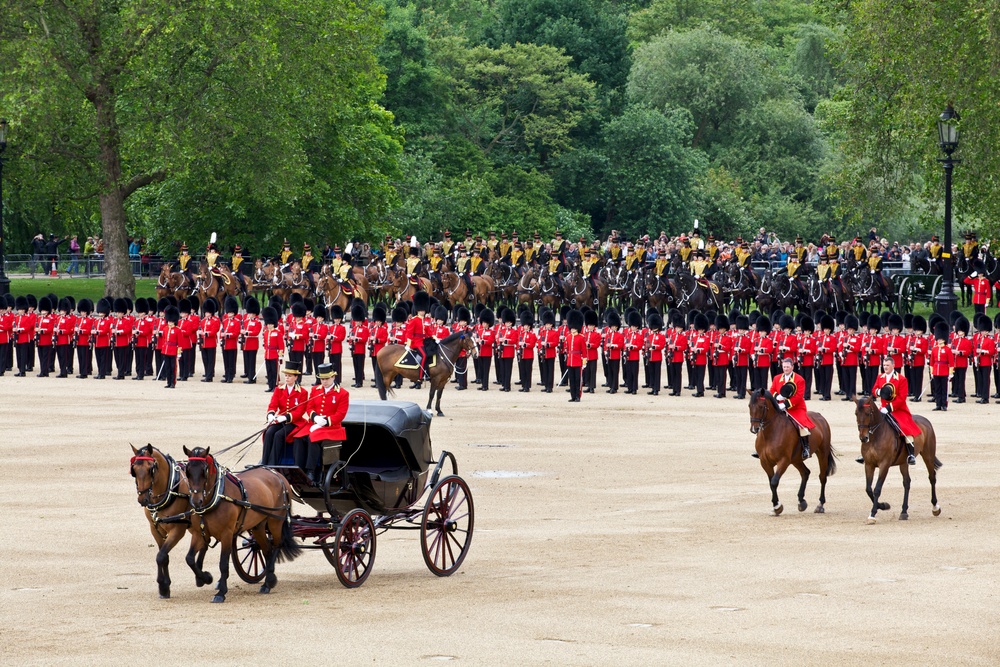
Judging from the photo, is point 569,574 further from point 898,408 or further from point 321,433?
point 898,408

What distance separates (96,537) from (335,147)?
34242 millimetres

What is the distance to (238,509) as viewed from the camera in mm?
11000

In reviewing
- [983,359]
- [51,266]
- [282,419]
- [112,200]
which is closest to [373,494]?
[282,419]

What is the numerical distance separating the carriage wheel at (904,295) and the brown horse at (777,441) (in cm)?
2413

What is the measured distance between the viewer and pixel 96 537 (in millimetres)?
13531

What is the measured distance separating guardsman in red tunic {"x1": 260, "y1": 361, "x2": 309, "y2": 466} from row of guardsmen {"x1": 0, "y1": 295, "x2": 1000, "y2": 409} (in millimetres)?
15127

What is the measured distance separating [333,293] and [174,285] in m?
4.91

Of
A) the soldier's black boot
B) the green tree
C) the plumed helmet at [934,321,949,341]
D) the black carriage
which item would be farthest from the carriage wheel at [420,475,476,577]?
the green tree

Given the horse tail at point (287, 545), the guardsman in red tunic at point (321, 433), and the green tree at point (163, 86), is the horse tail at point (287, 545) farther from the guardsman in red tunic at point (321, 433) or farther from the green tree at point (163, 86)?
the green tree at point (163, 86)

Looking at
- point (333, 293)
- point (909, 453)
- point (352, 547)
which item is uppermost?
point (333, 293)

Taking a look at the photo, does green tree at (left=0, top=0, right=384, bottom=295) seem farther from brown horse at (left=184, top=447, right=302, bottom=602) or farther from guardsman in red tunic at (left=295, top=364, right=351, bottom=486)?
brown horse at (left=184, top=447, right=302, bottom=602)

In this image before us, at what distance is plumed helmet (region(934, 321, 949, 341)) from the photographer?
26422 millimetres

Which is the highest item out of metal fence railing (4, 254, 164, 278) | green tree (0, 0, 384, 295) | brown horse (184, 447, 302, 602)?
green tree (0, 0, 384, 295)

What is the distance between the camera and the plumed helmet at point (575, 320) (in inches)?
1132
